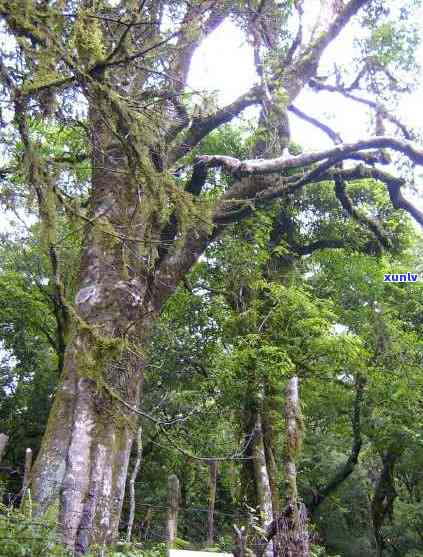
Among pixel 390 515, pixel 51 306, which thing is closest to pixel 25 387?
pixel 51 306

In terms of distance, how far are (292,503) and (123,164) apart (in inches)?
167

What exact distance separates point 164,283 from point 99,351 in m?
3.29

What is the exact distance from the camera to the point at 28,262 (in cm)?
1468

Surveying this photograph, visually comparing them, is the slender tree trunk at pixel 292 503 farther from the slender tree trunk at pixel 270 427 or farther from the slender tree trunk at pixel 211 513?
the slender tree trunk at pixel 211 513

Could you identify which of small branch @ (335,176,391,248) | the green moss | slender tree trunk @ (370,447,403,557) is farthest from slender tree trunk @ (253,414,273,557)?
slender tree trunk @ (370,447,403,557)

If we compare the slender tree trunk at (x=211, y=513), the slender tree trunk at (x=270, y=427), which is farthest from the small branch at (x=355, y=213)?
the slender tree trunk at (x=211, y=513)

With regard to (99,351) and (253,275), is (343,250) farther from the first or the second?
(99,351)

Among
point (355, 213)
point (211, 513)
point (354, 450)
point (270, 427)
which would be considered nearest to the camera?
point (211, 513)

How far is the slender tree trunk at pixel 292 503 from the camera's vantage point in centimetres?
532

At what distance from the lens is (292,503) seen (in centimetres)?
560

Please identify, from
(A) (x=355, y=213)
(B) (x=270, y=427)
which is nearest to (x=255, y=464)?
(B) (x=270, y=427)

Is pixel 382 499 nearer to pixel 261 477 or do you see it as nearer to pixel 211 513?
pixel 211 513

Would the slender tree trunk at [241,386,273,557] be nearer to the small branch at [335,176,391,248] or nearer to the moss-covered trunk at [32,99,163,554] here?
the small branch at [335,176,391,248]

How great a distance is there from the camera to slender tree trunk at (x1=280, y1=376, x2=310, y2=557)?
5316 mm
